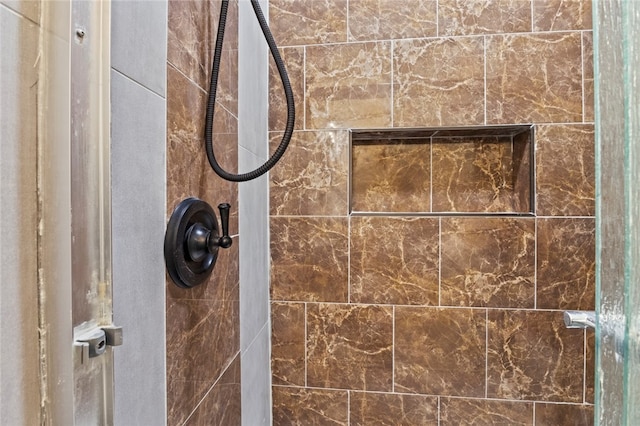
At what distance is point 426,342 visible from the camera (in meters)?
1.31

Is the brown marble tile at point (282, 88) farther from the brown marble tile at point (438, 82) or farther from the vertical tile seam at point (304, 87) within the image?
the brown marble tile at point (438, 82)

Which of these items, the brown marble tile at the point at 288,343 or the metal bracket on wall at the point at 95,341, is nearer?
the metal bracket on wall at the point at 95,341

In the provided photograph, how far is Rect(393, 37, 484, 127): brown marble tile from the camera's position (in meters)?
1.27

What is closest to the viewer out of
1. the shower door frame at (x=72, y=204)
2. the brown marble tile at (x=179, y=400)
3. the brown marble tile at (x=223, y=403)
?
the shower door frame at (x=72, y=204)

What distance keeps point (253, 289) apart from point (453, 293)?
74 cm

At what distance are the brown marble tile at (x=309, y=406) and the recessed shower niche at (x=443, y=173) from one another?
28.8 inches

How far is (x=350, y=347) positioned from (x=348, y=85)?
1.02 m

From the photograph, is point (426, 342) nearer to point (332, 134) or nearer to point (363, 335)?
point (363, 335)

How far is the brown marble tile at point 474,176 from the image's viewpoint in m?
1.33

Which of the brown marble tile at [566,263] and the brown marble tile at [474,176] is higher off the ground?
the brown marble tile at [474,176]

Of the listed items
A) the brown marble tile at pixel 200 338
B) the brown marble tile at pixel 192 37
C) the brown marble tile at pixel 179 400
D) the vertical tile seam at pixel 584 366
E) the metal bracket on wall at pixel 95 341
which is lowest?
the vertical tile seam at pixel 584 366

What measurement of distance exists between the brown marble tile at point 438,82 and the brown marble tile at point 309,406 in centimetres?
109

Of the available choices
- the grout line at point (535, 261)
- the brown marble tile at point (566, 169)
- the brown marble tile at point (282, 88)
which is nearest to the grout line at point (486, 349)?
the grout line at point (535, 261)

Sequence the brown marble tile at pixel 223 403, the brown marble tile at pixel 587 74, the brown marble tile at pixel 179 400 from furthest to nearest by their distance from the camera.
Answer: the brown marble tile at pixel 587 74
the brown marble tile at pixel 223 403
the brown marble tile at pixel 179 400
